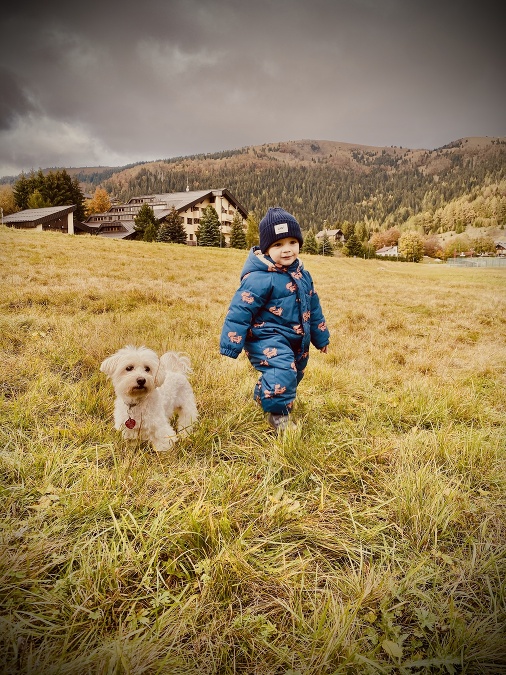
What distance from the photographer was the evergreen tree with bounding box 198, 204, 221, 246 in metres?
45.9

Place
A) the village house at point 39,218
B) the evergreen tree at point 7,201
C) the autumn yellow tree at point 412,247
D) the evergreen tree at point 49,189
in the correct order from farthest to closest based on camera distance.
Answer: the autumn yellow tree at point 412,247 < the evergreen tree at point 49,189 < the village house at point 39,218 < the evergreen tree at point 7,201

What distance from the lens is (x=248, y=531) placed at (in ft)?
6.06

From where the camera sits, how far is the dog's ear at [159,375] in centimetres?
302

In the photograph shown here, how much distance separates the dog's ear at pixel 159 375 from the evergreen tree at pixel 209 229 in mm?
45790

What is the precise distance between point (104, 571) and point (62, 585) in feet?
0.57

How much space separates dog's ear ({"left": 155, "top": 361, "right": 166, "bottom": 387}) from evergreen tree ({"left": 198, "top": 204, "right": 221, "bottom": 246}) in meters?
45.8

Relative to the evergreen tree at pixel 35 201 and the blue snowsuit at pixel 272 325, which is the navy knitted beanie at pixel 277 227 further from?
the evergreen tree at pixel 35 201

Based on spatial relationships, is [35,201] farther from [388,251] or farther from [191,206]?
[388,251]

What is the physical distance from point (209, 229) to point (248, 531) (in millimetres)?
48141

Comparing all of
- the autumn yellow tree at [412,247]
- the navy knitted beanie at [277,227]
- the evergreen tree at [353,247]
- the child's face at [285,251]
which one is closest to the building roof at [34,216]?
the navy knitted beanie at [277,227]

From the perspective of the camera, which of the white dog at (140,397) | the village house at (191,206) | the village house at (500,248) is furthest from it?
the village house at (191,206)

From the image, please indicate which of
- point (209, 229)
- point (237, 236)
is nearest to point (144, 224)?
point (209, 229)

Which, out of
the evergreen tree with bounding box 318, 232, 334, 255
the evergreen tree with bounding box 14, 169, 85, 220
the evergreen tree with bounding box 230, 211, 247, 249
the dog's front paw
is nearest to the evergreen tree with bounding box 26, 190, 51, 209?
the evergreen tree with bounding box 14, 169, 85, 220

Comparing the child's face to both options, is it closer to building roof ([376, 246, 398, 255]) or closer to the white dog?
the white dog
